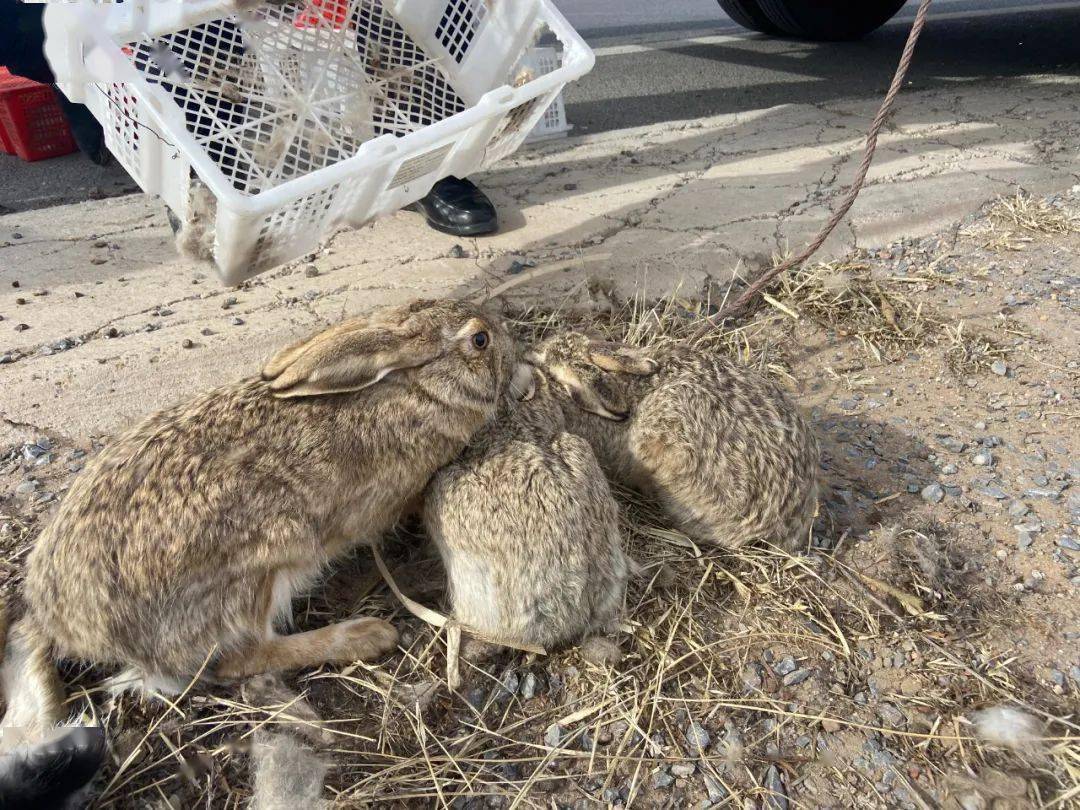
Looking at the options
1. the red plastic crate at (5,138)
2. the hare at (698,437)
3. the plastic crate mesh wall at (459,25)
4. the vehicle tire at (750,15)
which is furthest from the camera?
the vehicle tire at (750,15)

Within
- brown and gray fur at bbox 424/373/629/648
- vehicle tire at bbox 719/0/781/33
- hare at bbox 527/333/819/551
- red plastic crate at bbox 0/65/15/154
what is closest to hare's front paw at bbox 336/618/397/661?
brown and gray fur at bbox 424/373/629/648

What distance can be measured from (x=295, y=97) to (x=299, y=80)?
18cm

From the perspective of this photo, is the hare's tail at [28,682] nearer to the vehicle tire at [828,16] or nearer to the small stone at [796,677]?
the small stone at [796,677]

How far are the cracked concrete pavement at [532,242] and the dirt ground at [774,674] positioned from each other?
50 cm

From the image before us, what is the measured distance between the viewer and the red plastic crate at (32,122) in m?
4.92

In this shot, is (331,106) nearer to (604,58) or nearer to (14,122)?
(14,122)

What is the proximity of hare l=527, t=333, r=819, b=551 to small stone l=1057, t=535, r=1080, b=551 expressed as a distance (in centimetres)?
80

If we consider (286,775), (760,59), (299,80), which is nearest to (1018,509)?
(286,775)

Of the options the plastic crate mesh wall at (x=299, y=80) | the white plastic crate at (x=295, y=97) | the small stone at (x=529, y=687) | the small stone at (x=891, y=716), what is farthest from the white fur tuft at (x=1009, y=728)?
the plastic crate mesh wall at (x=299, y=80)

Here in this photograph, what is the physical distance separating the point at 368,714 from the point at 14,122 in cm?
474

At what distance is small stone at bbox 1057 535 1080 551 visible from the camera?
2611 millimetres

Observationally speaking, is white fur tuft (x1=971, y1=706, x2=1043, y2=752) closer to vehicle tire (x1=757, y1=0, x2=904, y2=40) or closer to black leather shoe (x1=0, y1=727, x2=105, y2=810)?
black leather shoe (x1=0, y1=727, x2=105, y2=810)

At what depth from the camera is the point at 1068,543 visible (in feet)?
8.61

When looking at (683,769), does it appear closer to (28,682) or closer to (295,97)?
(28,682)
